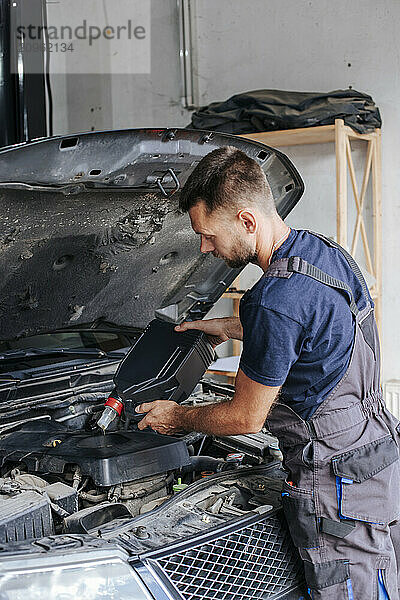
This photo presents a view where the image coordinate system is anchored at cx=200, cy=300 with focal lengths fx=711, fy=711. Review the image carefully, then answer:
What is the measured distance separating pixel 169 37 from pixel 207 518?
436 cm

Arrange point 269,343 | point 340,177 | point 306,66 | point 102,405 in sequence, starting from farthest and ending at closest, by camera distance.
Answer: point 306,66 < point 340,177 < point 102,405 < point 269,343

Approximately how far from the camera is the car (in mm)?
1522

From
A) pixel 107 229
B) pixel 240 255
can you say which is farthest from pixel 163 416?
pixel 107 229

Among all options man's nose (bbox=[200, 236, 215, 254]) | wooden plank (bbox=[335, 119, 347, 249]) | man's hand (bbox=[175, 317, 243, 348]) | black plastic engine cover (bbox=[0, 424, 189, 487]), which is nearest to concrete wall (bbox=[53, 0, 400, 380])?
wooden plank (bbox=[335, 119, 347, 249])

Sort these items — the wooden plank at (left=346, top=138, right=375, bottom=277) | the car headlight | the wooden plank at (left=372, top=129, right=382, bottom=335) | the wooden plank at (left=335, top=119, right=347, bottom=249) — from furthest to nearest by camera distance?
the wooden plank at (left=372, top=129, right=382, bottom=335) → the wooden plank at (left=346, top=138, right=375, bottom=277) → the wooden plank at (left=335, top=119, right=347, bottom=249) → the car headlight

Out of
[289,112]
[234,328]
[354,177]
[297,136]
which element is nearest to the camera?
[234,328]

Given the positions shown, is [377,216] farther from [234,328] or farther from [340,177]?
[234,328]

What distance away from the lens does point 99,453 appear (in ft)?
6.36

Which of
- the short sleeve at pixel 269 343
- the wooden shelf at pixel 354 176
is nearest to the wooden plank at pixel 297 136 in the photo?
the wooden shelf at pixel 354 176

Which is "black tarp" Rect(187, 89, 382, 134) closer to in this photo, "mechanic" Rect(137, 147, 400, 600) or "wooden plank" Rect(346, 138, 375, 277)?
"wooden plank" Rect(346, 138, 375, 277)

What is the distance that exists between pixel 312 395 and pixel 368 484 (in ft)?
0.82

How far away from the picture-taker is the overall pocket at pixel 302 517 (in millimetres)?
1672

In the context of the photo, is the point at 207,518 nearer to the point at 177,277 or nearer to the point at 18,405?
the point at 18,405

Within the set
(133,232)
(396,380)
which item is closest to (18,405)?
(133,232)
